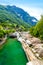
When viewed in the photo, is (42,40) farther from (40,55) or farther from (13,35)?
(13,35)

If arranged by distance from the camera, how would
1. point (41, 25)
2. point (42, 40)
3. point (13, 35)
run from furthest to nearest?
point (13, 35) < point (41, 25) < point (42, 40)

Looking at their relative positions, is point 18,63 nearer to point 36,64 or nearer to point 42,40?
point 36,64

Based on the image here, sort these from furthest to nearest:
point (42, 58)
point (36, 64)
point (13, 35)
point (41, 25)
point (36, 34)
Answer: point (13, 35) → point (36, 34) → point (41, 25) → point (42, 58) → point (36, 64)

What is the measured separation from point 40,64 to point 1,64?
9.95m

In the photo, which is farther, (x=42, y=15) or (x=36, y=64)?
(x=42, y=15)

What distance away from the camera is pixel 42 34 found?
8569cm

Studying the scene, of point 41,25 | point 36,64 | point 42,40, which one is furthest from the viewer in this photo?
point 41,25

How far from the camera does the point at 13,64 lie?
46531 millimetres

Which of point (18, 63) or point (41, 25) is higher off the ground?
point (41, 25)

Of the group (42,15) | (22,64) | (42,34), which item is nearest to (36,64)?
(22,64)

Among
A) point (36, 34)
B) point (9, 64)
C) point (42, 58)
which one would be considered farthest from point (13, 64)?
point (36, 34)

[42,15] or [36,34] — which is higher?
[42,15]

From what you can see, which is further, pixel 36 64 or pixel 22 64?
pixel 22 64

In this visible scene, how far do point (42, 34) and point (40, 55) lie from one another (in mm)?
35286
